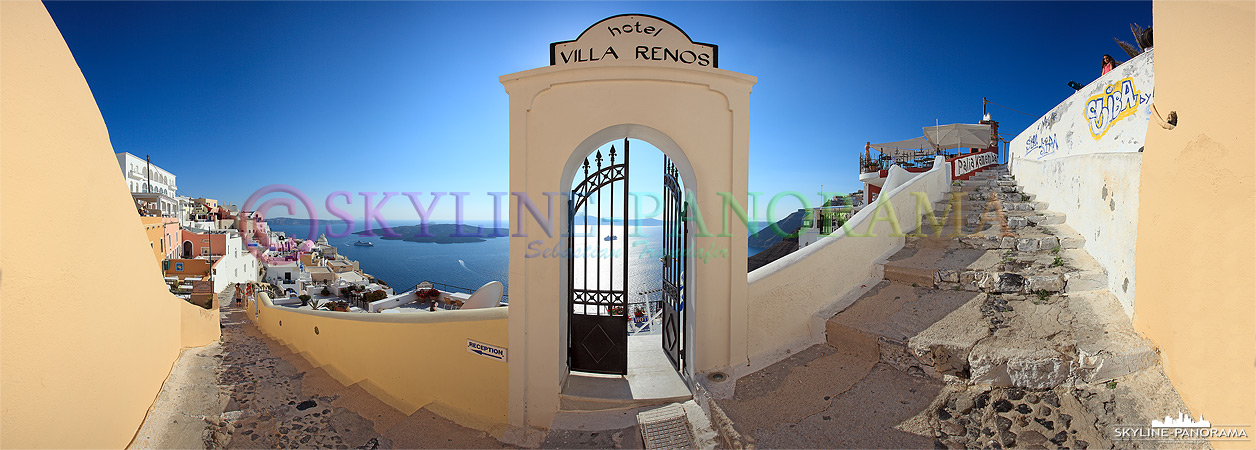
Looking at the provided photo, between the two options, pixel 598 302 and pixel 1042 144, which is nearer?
pixel 598 302

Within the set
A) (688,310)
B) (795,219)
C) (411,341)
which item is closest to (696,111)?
(688,310)

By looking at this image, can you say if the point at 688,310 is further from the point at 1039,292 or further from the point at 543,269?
the point at 1039,292

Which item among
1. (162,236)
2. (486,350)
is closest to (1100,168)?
(486,350)

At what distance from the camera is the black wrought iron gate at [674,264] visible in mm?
4543

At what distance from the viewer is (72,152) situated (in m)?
2.81

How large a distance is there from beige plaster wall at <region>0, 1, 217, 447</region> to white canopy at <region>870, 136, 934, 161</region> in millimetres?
22933

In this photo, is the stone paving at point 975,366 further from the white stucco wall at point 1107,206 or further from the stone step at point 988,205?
the stone step at point 988,205

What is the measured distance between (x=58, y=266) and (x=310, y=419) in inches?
124

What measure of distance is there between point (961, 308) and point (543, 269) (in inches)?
152

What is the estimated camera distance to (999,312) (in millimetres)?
3807

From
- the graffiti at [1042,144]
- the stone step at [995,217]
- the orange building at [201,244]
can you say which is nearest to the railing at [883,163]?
the graffiti at [1042,144]

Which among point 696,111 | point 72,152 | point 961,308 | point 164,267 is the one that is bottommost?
point 164,267

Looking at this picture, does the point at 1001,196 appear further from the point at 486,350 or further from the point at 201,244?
the point at 201,244

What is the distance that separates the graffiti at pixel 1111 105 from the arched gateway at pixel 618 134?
7198 millimetres
